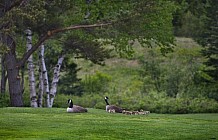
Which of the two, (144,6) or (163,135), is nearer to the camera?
(163,135)

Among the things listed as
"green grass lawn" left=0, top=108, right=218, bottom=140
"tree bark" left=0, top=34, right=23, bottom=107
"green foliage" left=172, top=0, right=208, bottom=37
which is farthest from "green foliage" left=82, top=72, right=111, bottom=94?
"green grass lawn" left=0, top=108, right=218, bottom=140

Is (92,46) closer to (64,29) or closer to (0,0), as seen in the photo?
(64,29)

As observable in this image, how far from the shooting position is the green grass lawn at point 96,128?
16141mm

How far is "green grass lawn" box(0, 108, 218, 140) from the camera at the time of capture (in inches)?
635

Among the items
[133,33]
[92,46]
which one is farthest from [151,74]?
[133,33]

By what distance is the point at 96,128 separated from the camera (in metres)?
17.8

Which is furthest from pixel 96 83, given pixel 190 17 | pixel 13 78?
pixel 190 17

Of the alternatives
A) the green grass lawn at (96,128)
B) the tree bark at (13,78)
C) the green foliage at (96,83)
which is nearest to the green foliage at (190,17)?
the green foliage at (96,83)

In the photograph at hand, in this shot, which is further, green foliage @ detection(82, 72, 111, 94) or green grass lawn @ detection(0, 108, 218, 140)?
green foliage @ detection(82, 72, 111, 94)

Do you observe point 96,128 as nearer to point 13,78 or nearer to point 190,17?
point 13,78

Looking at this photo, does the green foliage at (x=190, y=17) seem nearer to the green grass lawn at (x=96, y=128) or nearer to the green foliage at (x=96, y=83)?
the green foliage at (x=96, y=83)

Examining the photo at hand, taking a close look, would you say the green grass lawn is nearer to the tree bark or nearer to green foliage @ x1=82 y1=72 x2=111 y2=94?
the tree bark

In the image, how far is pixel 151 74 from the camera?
42500mm

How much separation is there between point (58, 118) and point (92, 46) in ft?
38.2
